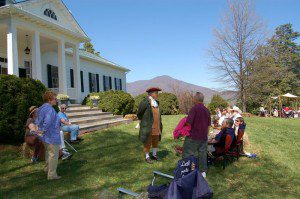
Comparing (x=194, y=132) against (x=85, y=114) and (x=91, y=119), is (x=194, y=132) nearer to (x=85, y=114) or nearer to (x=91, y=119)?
(x=91, y=119)

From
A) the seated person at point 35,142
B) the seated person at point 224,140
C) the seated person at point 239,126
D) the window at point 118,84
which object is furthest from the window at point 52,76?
the seated person at point 224,140

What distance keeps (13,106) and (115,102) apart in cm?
790

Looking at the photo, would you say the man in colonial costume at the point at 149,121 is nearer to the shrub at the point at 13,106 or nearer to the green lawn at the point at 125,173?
the green lawn at the point at 125,173

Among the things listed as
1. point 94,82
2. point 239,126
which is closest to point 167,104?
point 94,82

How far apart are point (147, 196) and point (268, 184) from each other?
381cm

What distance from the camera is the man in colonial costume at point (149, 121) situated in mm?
7086

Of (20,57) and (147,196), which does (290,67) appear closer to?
(20,57)

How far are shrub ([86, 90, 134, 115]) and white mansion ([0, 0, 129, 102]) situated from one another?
1.98 metres

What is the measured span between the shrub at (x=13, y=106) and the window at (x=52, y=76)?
9633 millimetres

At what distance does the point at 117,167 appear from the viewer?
23.0 feet

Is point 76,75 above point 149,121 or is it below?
above

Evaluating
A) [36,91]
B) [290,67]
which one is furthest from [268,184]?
[290,67]

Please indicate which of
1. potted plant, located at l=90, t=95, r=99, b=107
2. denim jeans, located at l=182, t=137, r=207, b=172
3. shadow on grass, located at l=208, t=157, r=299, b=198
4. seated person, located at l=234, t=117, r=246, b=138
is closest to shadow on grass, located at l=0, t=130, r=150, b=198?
denim jeans, located at l=182, t=137, r=207, b=172

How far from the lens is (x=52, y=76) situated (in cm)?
1845
